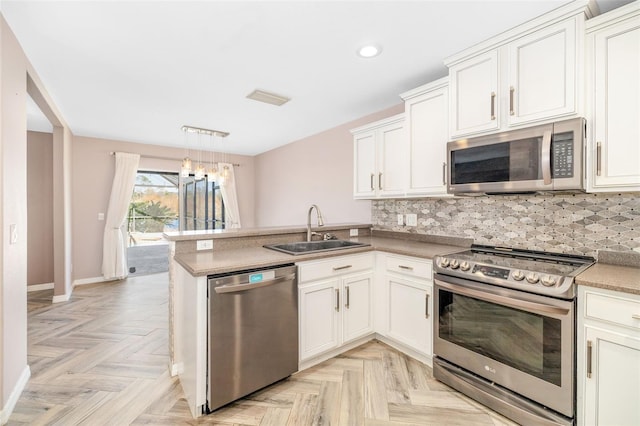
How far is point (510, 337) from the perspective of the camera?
69.2 inches

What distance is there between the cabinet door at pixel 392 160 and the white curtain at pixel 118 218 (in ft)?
14.7

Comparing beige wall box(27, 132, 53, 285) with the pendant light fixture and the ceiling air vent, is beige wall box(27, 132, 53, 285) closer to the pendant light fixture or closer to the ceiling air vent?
the pendant light fixture

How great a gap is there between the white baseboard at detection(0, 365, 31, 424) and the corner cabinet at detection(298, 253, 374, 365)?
182 centimetres

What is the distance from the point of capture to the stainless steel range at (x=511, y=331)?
5.10 feet

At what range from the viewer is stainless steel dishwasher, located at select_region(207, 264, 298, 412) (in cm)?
177

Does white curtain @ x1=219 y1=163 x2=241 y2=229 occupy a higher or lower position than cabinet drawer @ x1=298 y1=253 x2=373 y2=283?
higher

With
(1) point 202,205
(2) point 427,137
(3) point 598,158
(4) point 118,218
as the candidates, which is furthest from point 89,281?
(3) point 598,158

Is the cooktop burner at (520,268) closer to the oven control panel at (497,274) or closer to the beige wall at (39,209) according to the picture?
the oven control panel at (497,274)

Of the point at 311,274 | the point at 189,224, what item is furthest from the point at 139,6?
the point at 189,224

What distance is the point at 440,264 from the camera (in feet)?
6.88


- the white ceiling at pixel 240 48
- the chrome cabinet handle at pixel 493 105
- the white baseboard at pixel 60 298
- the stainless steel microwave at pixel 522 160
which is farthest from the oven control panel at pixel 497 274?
the white baseboard at pixel 60 298

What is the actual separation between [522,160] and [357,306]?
1.68m

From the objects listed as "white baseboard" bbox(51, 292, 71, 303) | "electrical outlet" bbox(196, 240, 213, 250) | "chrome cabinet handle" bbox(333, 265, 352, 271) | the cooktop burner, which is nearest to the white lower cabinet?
the cooktop burner

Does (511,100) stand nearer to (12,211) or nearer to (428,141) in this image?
(428,141)
